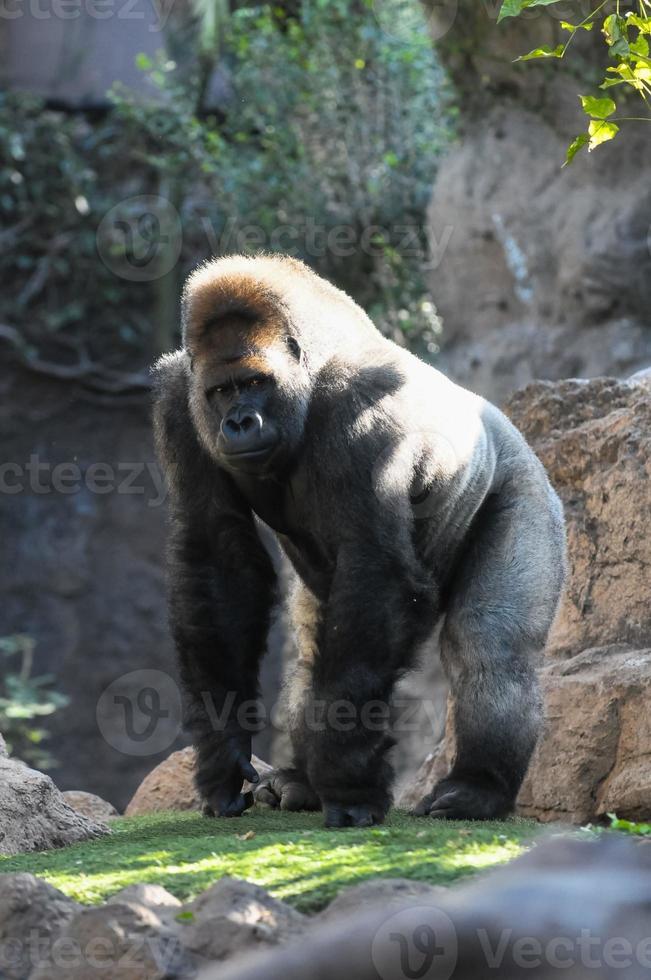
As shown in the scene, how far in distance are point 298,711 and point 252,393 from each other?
1.16 meters

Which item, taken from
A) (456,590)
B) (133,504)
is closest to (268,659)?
(133,504)

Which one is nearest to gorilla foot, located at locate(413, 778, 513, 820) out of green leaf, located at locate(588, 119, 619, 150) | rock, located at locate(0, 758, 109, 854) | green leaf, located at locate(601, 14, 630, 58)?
rock, located at locate(0, 758, 109, 854)

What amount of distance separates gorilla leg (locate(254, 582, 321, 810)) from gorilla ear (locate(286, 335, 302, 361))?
877 millimetres

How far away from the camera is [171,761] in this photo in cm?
541

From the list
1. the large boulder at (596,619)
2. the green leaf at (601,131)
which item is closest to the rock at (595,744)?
the large boulder at (596,619)

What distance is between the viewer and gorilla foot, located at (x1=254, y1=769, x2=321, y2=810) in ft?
13.6

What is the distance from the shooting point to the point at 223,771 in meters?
3.91

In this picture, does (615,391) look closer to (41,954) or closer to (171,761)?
(171,761)

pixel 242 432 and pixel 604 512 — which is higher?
pixel 242 432

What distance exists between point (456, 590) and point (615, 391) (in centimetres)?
157

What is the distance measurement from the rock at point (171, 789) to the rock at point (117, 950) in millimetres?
2606

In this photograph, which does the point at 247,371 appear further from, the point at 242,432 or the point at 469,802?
the point at 469,802

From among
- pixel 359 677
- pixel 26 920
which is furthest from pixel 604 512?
pixel 26 920

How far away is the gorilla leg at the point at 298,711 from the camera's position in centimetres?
415
